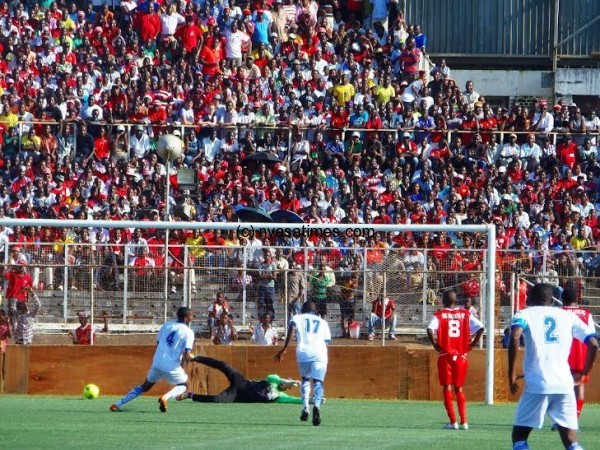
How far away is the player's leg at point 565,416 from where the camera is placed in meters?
11.4

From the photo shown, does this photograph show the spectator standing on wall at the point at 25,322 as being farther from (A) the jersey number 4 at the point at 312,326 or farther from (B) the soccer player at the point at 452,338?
(B) the soccer player at the point at 452,338

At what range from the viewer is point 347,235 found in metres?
24.4

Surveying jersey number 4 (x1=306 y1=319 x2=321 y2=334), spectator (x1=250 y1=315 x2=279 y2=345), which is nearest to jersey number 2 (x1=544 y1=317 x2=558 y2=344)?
jersey number 4 (x1=306 y1=319 x2=321 y2=334)

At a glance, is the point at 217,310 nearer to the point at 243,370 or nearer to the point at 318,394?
the point at 243,370

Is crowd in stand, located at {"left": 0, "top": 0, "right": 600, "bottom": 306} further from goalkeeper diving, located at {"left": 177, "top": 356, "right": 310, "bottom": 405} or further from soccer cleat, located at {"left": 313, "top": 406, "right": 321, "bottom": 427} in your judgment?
soccer cleat, located at {"left": 313, "top": 406, "right": 321, "bottom": 427}

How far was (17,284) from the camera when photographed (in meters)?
23.3

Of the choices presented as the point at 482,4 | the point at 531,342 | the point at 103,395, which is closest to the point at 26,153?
the point at 103,395

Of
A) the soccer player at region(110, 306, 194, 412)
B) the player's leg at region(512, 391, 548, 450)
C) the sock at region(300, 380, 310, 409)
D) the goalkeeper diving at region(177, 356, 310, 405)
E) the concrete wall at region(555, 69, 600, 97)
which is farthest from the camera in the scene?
the concrete wall at region(555, 69, 600, 97)

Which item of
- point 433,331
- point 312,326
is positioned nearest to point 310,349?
point 312,326

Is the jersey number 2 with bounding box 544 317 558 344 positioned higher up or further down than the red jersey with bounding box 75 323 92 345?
higher up

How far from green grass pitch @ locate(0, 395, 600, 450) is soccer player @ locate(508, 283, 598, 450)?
280 centimetres

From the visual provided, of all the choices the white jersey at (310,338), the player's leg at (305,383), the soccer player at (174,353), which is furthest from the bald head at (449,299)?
the soccer player at (174,353)

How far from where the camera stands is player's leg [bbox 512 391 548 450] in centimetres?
1132

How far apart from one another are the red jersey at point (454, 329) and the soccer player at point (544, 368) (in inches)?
199
